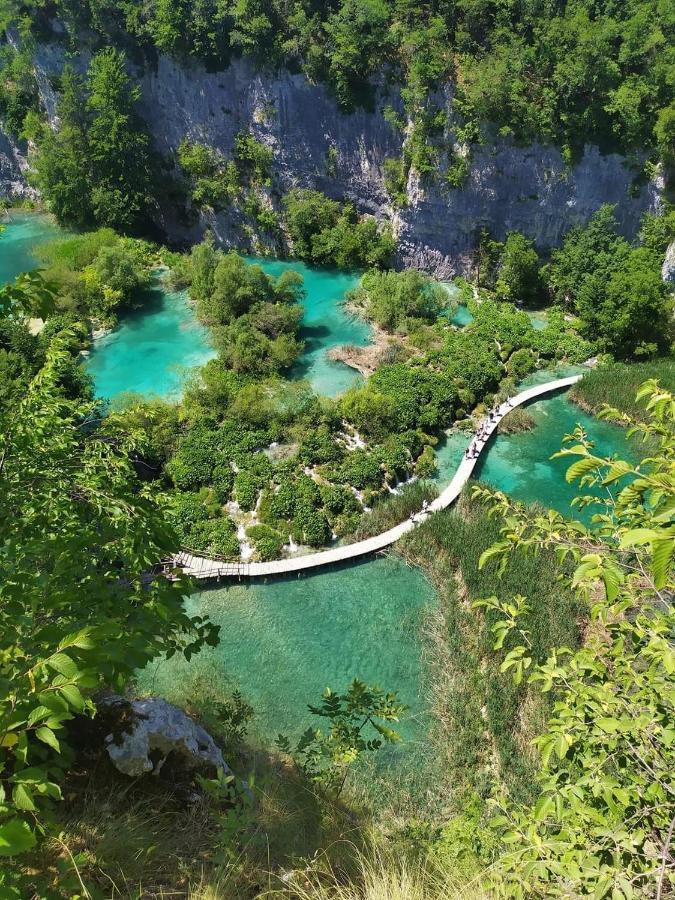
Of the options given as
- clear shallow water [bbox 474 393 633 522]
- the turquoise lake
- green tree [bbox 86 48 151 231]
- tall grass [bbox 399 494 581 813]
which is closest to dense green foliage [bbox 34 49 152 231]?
green tree [bbox 86 48 151 231]

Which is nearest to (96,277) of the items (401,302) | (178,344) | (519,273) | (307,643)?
(178,344)

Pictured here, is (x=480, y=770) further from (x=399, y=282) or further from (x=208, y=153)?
(x=208, y=153)

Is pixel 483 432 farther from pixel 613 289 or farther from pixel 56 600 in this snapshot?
pixel 56 600

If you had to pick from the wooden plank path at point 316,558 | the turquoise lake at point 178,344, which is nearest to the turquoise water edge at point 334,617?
the turquoise lake at point 178,344

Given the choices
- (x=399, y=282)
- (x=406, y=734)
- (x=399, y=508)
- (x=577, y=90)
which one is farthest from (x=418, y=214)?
(x=406, y=734)

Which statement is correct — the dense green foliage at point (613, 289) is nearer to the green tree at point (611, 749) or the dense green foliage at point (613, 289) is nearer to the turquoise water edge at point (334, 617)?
the turquoise water edge at point (334, 617)
